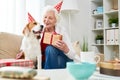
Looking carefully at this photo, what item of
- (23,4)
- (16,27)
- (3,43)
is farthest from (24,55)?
(23,4)

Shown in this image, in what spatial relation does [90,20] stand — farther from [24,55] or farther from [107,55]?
[24,55]

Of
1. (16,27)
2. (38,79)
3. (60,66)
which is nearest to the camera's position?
(38,79)

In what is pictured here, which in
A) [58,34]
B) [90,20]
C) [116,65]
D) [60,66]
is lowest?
[60,66]

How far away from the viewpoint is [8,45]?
216 cm

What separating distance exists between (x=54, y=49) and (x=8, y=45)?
60cm

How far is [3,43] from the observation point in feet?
7.06

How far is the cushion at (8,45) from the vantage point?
83.6 inches

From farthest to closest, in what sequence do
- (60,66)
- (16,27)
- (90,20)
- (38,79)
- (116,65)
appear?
(90,20)
(16,27)
(60,66)
(116,65)
(38,79)

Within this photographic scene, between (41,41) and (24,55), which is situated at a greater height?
(41,41)

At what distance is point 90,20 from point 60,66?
5.57 feet

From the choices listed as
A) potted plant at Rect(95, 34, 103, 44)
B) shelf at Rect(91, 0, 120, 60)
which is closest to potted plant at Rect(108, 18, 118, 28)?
shelf at Rect(91, 0, 120, 60)

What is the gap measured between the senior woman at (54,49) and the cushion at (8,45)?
0.41m

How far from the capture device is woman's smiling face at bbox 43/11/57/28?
197cm

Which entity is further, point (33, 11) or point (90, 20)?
point (90, 20)
